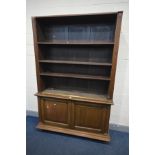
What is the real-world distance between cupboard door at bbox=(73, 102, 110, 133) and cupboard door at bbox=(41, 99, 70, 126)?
0.56 feet

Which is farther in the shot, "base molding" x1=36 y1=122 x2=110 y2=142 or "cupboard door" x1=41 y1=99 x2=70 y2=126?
"cupboard door" x1=41 y1=99 x2=70 y2=126

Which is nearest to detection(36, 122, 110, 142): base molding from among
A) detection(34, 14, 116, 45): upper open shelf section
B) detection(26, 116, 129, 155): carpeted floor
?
detection(26, 116, 129, 155): carpeted floor

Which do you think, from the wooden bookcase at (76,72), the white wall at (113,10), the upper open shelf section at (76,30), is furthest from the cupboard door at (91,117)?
the upper open shelf section at (76,30)

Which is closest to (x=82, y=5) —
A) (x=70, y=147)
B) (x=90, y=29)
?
(x=90, y=29)

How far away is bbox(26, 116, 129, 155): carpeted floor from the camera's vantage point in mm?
2090

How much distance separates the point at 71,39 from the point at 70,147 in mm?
1858

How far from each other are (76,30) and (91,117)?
5.06 feet

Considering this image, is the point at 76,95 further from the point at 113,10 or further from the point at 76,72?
the point at 113,10

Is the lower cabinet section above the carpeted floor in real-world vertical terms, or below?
above

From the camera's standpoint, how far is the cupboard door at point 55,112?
7.74 ft

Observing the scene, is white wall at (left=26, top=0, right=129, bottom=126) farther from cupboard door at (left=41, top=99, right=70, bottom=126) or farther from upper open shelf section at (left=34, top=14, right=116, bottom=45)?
cupboard door at (left=41, top=99, right=70, bottom=126)

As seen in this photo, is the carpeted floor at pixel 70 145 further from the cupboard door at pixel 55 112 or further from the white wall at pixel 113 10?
the white wall at pixel 113 10

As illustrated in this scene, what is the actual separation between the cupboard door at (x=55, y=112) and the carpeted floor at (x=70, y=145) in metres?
0.24
